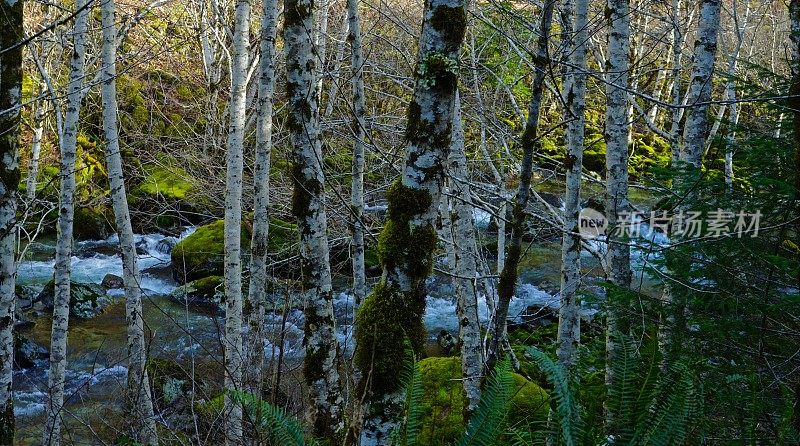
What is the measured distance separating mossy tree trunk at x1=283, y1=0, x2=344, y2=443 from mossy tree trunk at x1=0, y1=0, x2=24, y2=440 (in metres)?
1.89

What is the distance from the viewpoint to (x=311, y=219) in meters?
5.37

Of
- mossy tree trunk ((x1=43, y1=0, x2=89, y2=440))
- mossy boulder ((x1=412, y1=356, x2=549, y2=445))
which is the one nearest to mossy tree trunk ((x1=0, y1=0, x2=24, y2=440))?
mossy tree trunk ((x1=43, y1=0, x2=89, y2=440))

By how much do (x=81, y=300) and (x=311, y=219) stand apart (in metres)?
9.22

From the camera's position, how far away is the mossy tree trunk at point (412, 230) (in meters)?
2.91

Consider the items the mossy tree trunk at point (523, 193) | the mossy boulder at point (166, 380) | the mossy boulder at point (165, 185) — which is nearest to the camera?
the mossy tree trunk at point (523, 193)

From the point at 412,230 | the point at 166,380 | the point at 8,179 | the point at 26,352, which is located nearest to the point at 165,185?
the point at 26,352

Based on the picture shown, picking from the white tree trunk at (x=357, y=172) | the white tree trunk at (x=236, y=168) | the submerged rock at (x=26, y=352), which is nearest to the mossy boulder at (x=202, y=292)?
the submerged rock at (x=26, y=352)

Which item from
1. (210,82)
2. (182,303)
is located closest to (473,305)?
(182,303)

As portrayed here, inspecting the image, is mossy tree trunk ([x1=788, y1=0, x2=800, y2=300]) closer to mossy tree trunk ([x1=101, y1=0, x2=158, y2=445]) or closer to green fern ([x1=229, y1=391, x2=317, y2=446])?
green fern ([x1=229, y1=391, x2=317, y2=446])

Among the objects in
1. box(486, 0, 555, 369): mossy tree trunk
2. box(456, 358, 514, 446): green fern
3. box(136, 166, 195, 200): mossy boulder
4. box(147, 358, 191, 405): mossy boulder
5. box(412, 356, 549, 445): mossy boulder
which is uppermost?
box(486, 0, 555, 369): mossy tree trunk

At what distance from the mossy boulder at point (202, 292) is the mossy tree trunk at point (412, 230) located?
10.6m

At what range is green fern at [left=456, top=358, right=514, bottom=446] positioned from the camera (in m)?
2.24

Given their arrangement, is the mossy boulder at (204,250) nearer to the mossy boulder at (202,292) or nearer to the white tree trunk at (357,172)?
the mossy boulder at (202,292)

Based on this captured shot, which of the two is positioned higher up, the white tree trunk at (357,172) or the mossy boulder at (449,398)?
the white tree trunk at (357,172)
